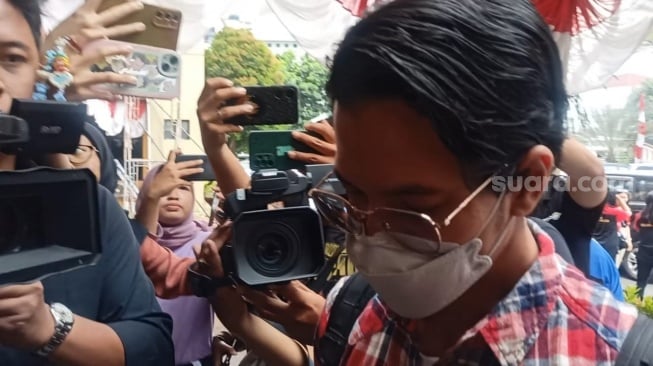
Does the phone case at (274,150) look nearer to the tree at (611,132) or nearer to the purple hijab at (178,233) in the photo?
the purple hijab at (178,233)

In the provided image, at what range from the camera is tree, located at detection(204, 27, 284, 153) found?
1.85 m

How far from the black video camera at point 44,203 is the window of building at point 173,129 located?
101 cm

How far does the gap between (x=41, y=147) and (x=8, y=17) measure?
0.93ft

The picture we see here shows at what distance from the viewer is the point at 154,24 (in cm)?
117

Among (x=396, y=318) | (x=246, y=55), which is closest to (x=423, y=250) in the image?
(x=396, y=318)

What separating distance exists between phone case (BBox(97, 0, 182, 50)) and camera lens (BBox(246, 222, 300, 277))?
402 millimetres

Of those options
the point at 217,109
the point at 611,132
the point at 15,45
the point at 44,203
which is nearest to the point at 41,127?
the point at 44,203

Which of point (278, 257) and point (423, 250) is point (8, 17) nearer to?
point (278, 257)

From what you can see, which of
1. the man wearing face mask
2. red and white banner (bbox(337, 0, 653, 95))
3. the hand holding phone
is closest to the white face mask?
the man wearing face mask

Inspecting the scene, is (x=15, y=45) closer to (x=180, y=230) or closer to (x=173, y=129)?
(x=180, y=230)

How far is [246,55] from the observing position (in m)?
1.99

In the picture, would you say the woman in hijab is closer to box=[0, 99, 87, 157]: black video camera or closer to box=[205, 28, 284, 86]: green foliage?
box=[205, 28, 284, 86]: green foliage

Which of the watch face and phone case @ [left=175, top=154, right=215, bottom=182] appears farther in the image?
phone case @ [left=175, top=154, right=215, bottom=182]

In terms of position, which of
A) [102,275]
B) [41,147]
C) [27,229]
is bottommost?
[102,275]
